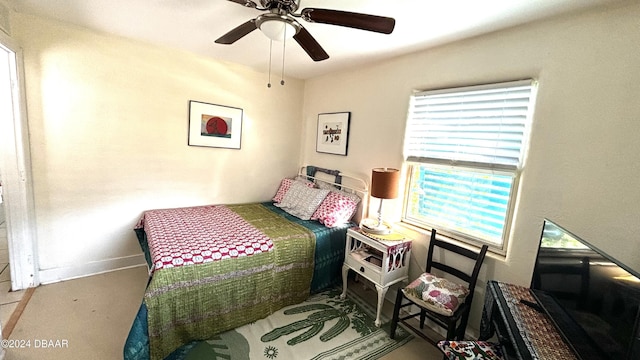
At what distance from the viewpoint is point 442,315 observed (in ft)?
5.92

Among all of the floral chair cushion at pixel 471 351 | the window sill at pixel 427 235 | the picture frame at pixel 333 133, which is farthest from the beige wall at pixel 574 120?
the picture frame at pixel 333 133

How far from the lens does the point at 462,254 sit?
200 cm

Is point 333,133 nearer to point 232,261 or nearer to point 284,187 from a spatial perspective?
point 284,187

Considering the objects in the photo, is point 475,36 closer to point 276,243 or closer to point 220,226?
point 276,243

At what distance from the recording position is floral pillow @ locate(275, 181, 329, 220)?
300cm

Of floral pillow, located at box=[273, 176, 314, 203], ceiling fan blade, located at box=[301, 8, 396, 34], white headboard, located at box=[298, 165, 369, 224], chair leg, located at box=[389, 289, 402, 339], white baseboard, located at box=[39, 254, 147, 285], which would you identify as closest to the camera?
ceiling fan blade, located at box=[301, 8, 396, 34]

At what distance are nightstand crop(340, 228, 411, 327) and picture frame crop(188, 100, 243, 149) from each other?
190cm

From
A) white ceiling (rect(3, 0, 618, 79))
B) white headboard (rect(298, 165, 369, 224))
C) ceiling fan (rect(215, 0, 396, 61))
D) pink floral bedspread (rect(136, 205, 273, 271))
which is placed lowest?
pink floral bedspread (rect(136, 205, 273, 271))

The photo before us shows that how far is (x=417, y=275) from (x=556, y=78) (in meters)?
1.78

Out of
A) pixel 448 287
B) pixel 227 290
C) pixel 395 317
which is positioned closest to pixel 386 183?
pixel 448 287

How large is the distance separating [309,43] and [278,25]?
295 mm

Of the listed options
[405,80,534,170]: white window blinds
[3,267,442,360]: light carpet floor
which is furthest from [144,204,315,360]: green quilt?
[405,80,534,170]: white window blinds

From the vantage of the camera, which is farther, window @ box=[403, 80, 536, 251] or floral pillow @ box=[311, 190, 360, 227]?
floral pillow @ box=[311, 190, 360, 227]

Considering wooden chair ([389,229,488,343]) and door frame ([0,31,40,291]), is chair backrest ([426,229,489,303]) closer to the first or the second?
wooden chair ([389,229,488,343])
